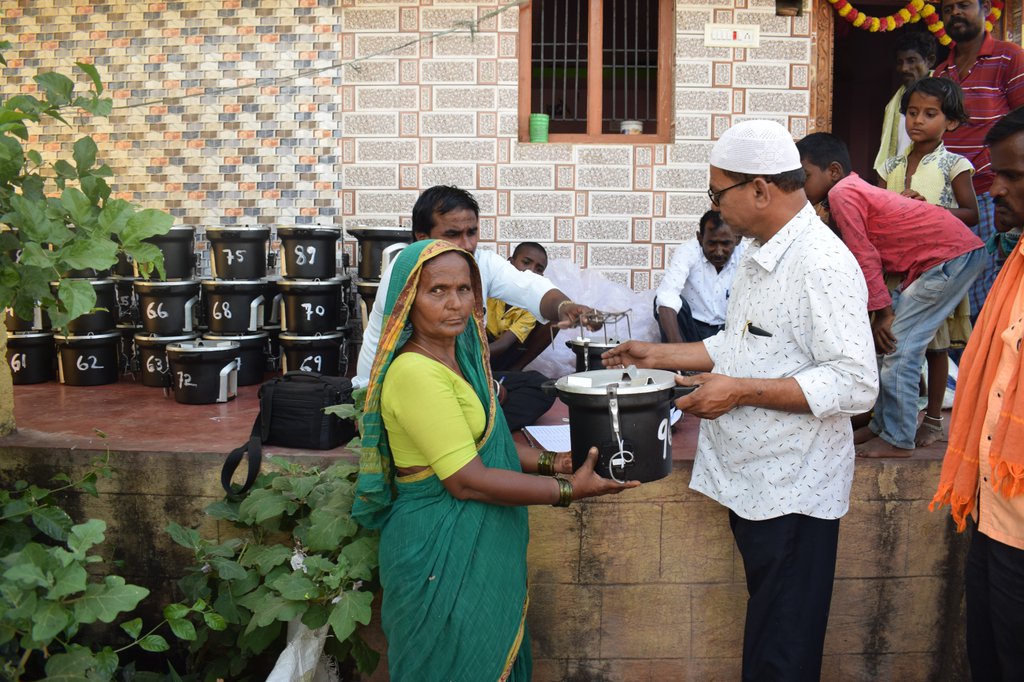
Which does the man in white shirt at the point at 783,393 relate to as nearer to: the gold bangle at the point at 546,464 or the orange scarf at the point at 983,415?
the orange scarf at the point at 983,415

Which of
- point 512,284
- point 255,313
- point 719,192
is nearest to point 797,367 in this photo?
point 719,192

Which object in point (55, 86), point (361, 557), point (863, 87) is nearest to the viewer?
point (55, 86)

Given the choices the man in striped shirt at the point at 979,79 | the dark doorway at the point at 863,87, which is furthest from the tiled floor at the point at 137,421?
the dark doorway at the point at 863,87

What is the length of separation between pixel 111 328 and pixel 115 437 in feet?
7.36

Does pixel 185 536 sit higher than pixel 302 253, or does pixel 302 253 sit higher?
pixel 302 253

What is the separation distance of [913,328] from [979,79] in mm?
2243

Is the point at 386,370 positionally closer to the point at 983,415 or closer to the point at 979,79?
the point at 983,415

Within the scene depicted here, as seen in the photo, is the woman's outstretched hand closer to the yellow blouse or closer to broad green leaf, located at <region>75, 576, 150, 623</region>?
the yellow blouse

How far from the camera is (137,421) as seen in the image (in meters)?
4.44

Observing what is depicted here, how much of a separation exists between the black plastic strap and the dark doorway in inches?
318

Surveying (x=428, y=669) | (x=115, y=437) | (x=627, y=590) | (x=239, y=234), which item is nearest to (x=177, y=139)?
(x=239, y=234)

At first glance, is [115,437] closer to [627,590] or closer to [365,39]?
[627,590]

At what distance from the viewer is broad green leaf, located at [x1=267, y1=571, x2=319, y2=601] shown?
9.27 ft

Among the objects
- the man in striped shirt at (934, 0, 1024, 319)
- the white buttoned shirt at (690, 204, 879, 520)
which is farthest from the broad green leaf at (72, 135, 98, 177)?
the man in striped shirt at (934, 0, 1024, 319)
